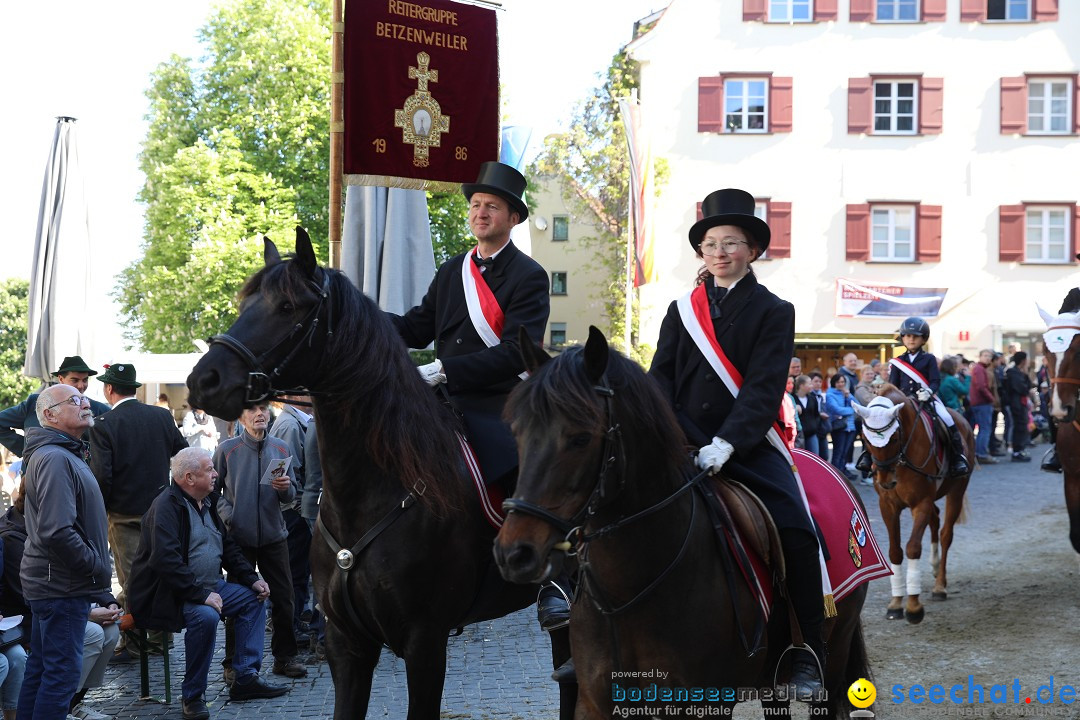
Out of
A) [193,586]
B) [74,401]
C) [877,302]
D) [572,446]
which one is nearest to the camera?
[572,446]

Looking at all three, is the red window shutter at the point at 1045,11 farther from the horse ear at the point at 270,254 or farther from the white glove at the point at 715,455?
Result: the horse ear at the point at 270,254

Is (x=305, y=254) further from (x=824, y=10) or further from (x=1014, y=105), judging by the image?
(x=1014, y=105)

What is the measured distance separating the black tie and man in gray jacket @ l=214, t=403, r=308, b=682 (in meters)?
3.15

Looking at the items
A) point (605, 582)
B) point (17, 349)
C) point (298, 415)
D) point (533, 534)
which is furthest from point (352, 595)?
point (17, 349)

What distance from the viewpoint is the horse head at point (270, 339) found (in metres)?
4.16

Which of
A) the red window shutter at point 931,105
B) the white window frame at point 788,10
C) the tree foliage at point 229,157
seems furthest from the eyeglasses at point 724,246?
the red window shutter at point 931,105

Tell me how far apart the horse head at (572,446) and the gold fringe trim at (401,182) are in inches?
146

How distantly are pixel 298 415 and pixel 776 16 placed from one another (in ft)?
85.5

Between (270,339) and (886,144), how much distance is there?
29773 mm

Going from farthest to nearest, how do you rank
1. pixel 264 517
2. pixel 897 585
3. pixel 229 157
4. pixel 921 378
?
1. pixel 229 157
2. pixel 921 378
3. pixel 897 585
4. pixel 264 517

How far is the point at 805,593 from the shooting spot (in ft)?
14.2

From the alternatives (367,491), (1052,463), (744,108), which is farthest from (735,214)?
(744,108)

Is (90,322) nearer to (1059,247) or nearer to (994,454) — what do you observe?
(994,454)

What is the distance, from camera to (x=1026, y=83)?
31.0m
